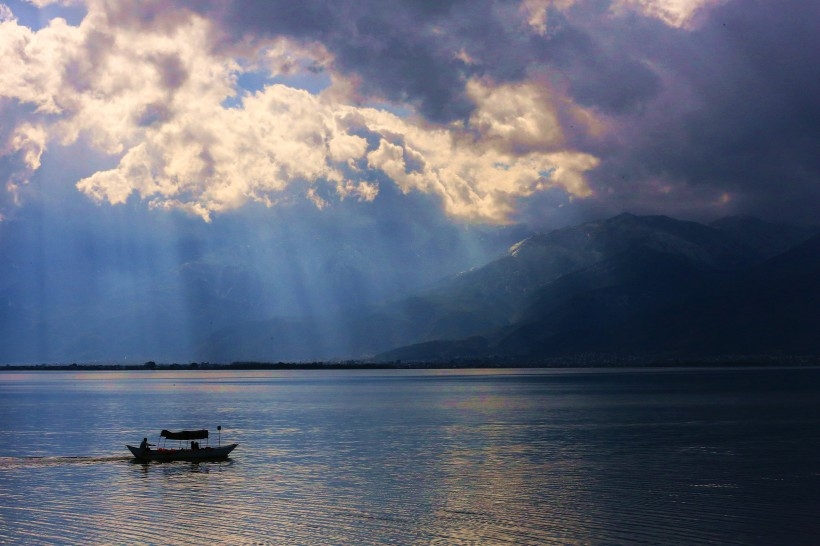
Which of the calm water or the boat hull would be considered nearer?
the calm water

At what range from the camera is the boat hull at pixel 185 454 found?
348 feet

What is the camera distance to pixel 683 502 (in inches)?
2906

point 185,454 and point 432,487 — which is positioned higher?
point 185,454

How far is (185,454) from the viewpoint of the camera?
354 feet

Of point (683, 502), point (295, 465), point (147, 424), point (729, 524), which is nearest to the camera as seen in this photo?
point (729, 524)

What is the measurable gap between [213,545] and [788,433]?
10009 centimetres

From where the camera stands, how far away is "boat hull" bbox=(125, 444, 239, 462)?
10606cm

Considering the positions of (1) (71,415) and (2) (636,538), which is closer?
(2) (636,538)

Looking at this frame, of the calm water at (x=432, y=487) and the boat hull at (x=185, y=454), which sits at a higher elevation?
the boat hull at (x=185, y=454)

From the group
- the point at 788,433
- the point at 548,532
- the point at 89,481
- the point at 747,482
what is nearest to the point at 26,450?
the point at 89,481

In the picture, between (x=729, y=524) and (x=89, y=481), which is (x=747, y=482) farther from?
(x=89, y=481)

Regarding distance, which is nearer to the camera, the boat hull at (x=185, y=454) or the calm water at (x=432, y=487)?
the calm water at (x=432, y=487)

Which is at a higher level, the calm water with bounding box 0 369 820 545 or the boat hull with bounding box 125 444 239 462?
the boat hull with bounding box 125 444 239 462

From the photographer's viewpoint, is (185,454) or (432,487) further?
(185,454)
